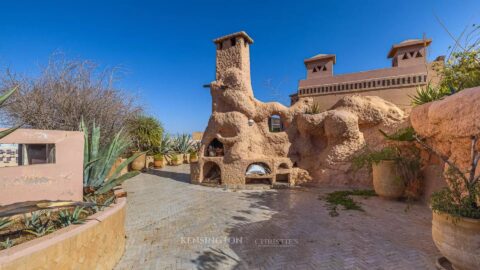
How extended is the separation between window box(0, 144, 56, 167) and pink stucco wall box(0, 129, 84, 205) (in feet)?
0.49

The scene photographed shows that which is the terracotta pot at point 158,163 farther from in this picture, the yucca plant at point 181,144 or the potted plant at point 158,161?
the yucca plant at point 181,144

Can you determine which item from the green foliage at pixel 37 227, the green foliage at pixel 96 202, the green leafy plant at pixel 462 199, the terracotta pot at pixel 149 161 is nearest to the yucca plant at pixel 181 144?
the terracotta pot at pixel 149 161

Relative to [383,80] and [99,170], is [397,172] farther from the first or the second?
[99,170]

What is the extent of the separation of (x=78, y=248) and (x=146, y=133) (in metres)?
13.0

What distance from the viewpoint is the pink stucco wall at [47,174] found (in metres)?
3.19

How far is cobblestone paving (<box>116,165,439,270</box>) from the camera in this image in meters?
3.46

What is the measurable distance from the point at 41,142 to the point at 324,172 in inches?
371

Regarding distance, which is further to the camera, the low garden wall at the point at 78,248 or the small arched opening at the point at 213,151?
the small arched opening at the point at 213,151

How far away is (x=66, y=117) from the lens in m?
8.12

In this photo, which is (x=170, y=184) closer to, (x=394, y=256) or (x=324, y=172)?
A: (x=324, y=172)

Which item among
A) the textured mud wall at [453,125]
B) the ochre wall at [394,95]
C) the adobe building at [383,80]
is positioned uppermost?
the adobe building at [383,80]

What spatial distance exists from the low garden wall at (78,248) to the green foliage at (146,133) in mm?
11821

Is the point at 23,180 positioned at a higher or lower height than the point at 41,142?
lower

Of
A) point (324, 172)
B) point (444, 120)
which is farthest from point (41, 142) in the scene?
point (324, 172)
